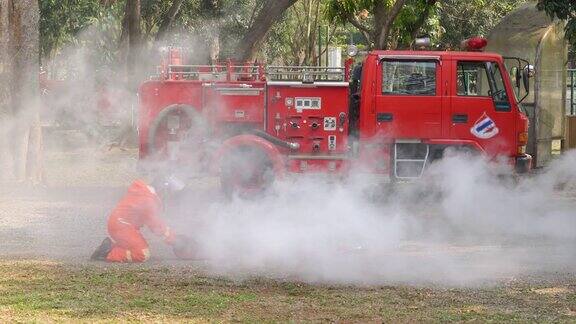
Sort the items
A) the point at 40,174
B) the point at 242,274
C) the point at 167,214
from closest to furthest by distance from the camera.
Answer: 1. the point at 242,274
2. the point at 167,214
3. the point at 40,174

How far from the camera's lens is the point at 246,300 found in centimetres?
810

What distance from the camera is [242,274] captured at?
930 cm

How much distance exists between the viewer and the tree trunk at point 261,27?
2177cm

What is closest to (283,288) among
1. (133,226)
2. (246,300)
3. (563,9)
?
(246,300)

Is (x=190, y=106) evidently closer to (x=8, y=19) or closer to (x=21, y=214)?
(x=21, y=214)

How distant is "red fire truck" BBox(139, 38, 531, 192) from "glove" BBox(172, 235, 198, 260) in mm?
3995

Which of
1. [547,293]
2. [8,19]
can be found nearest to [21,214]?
[8,19]

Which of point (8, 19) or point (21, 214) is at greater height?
point (8, 19)

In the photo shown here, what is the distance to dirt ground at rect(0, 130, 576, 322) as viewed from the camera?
7.62 metres

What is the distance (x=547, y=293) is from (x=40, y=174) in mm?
11319

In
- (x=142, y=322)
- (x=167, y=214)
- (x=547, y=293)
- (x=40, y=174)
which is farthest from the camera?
(x=40, y=174)

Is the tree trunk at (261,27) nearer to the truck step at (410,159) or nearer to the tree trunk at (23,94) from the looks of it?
the tree trunk at (23,94)

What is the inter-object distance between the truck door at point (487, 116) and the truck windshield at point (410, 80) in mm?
346

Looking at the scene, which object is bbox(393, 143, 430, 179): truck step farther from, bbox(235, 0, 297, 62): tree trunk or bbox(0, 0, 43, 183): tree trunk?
bbox(235, 0, 297, 62): tree trunk
